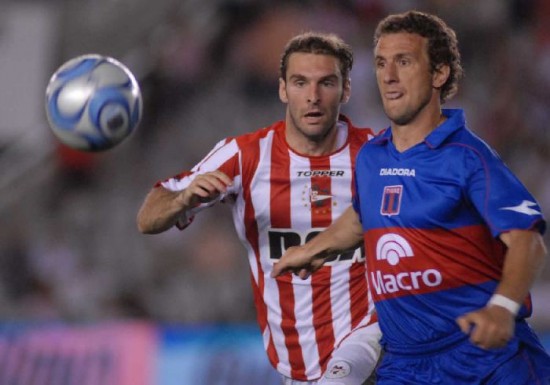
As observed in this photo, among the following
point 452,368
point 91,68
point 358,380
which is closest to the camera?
point 452,368

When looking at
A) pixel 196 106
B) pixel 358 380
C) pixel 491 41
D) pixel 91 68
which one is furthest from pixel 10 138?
pixel 358 380

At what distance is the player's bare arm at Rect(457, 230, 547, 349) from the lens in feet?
9.71

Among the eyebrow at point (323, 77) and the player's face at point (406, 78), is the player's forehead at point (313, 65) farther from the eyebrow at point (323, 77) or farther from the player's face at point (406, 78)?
the player's face at point (406, 78)

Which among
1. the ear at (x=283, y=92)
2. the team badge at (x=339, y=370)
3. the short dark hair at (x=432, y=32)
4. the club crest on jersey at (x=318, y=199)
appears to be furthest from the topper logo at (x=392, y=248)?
the ear at (x=283, y=92)

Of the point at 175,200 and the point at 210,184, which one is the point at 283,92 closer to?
the point at 175,200

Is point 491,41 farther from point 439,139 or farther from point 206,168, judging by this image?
point 439,139

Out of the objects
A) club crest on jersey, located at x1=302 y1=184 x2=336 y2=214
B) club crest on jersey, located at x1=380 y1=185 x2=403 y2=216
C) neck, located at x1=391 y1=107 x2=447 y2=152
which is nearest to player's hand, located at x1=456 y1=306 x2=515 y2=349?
club crest on jersey, located at x1=380 y1=185 x2=403 y2=216

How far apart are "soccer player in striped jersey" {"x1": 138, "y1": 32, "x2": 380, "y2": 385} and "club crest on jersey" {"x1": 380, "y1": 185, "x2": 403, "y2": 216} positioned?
1.02 m

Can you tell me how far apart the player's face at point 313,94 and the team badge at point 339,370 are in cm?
107

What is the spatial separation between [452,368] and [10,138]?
24.2ft

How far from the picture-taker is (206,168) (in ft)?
15.9

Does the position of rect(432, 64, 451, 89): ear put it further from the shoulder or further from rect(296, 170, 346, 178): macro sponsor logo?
the shoulder

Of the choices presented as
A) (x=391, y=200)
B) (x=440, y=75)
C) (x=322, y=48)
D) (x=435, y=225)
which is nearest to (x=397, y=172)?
(x=391, y=200)

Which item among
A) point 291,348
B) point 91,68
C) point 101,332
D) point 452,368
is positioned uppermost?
point 91,68
